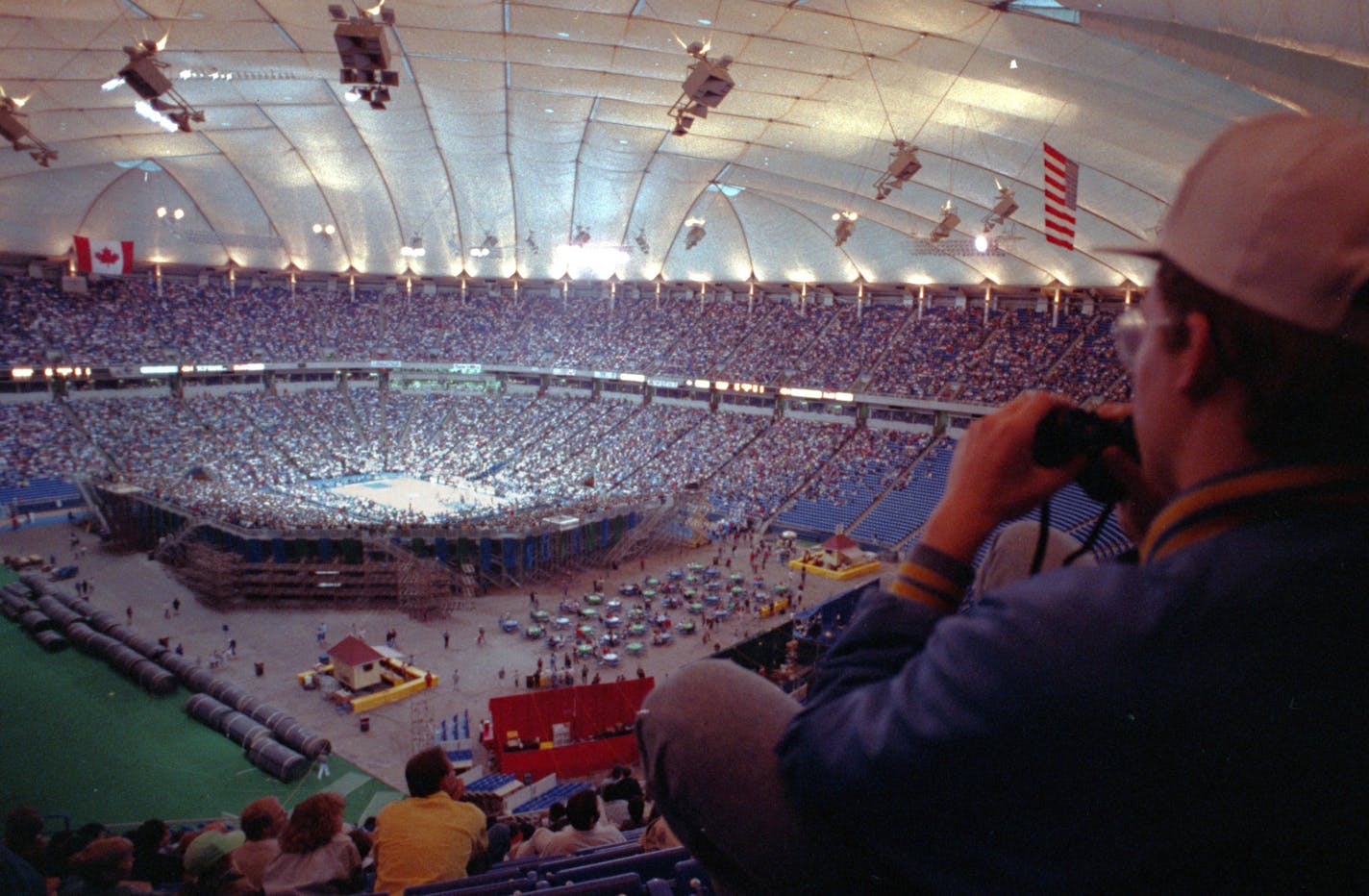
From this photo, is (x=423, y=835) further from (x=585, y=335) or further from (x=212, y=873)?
(x=585, y=335)

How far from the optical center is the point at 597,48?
2097 cm

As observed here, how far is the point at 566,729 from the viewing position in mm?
14906

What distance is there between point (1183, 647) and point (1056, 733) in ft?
0.40

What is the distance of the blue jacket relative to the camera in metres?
0.64

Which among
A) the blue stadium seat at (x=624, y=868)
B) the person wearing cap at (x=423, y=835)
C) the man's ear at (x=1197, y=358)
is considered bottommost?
Answer: the blue stadium seat at (x=624, y=868)

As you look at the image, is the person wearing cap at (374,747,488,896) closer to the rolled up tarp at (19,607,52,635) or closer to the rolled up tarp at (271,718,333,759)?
the rolled up tarp at (271,718,333,759)

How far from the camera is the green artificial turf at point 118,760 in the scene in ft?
40.4

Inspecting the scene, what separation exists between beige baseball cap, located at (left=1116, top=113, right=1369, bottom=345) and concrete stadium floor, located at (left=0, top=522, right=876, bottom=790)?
14934 mm

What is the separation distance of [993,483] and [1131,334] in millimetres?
230

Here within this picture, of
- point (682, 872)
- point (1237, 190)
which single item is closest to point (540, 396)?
point (682, 872)

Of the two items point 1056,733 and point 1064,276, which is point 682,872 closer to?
point 1056,733

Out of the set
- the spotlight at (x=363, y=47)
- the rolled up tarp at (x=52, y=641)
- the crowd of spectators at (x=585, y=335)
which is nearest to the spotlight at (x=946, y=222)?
the crowd of spectators at (x=585, y=335)

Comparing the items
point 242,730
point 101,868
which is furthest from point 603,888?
point 242,730

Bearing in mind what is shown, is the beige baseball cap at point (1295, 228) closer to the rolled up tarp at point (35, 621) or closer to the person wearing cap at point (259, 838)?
the person wearing cap at point (259, 838)
